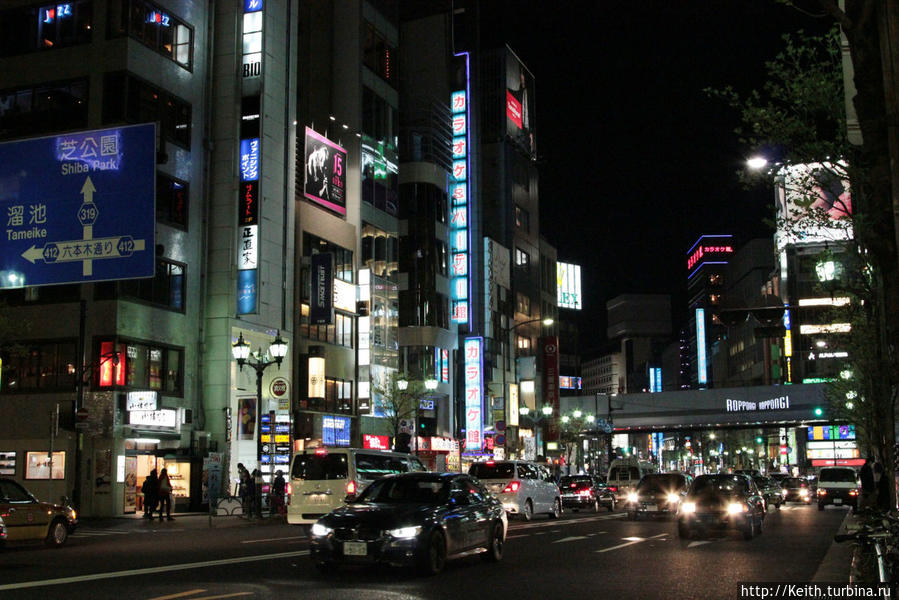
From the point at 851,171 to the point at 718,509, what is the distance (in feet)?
35.8

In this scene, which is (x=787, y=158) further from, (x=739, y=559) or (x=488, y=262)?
(x=488, y=262)

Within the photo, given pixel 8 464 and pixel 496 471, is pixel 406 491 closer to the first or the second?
pixel 496 471

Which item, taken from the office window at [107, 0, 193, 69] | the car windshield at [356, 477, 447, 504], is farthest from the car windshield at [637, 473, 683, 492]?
the office window at [107, 0, 193, 69]

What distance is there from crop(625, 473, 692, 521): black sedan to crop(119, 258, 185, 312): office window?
71.1 ft

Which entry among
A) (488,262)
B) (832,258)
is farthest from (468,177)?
(832,258)

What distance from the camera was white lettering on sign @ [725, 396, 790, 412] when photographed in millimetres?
89562

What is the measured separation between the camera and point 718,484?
79.7ft

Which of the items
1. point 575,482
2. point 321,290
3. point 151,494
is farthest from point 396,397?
point 151,494

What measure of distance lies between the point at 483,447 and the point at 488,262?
61.9ft

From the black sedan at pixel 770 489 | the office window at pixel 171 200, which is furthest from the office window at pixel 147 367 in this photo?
the black sedan at pixel 770 489

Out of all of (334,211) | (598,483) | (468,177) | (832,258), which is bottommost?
(598,483)

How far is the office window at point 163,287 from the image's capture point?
131ft

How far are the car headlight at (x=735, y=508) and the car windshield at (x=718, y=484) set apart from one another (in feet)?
2.16

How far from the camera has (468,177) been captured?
71625 mm
